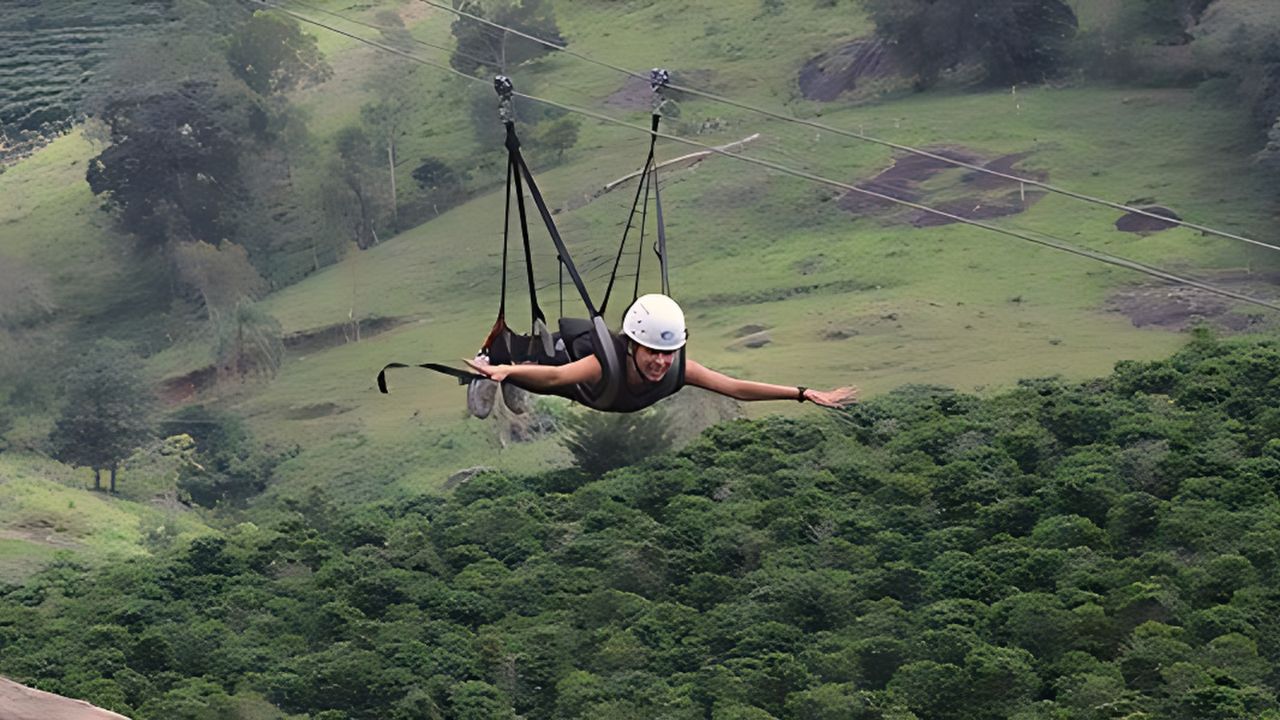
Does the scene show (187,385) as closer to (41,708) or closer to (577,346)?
(41,708)

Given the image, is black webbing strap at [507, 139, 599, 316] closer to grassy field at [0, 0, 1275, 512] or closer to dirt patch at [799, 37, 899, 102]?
grassy field at [0, 0, 1275, 512]

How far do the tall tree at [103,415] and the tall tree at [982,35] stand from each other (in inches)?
1163

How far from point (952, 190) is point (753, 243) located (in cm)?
693

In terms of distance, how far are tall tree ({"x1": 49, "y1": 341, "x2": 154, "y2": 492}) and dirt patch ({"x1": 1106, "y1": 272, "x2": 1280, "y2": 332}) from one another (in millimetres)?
31285

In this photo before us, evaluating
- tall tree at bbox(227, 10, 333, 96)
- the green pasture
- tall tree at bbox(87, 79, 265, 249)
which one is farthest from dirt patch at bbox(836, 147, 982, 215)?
tall tree at bbox(227, 10, 333, 96)

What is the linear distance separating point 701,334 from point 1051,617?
30.7 m

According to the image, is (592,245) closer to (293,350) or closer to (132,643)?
(293,350)

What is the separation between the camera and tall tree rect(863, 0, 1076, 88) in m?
97.4

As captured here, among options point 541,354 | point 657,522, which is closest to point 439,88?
point 657,522

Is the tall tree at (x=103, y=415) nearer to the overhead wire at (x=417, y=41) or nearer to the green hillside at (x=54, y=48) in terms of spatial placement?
the overhead wire at (x=417, y=41)

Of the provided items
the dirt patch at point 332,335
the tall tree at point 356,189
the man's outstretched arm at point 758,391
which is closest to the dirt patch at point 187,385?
the dirt patch at point 332,335

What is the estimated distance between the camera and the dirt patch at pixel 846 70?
9956 centimetres

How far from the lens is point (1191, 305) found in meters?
77.5

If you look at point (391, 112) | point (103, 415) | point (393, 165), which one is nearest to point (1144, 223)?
point (393, 165)
